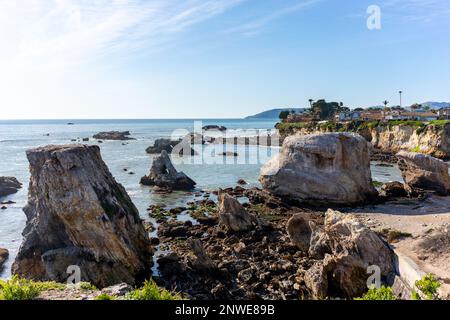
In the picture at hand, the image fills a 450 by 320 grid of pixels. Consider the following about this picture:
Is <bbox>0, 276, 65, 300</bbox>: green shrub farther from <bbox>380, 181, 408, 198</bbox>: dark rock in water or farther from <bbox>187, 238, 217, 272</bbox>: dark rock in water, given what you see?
<bbox>380, 181, 408, 198</bbox>: dark rock in water

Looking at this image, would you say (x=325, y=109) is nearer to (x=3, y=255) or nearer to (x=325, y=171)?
(x=325, y=171)

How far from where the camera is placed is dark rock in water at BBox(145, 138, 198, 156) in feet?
312

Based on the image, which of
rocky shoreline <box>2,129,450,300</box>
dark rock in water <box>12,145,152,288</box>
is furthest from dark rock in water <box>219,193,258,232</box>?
dark rock in water <box>12,145,152,288</box>

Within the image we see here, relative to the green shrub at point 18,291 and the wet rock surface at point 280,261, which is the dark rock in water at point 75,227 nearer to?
the wet rock surface at point 280,261

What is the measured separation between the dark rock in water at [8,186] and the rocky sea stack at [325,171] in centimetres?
3527

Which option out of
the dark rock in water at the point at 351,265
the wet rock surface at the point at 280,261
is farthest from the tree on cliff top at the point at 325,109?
the dark rock in water at the point at 351,265

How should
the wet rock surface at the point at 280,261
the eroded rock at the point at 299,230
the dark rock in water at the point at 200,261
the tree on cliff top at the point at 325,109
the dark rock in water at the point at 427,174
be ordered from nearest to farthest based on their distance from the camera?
the wet rock surface at the point at 280,261, the dark rock in water at the point at 200,261, the eroded rock at the point at 299,230, the dark rock in water at the point at 427,174, the tree on cliff top at the point at 325,109

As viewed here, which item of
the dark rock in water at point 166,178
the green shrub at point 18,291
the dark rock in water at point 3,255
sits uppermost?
the green shrub at point 18,291

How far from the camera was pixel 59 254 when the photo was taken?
70.9 ft

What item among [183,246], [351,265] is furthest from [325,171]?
[351,265]

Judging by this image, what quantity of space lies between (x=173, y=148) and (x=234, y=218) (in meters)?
72.4

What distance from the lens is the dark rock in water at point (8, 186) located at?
4944cm
